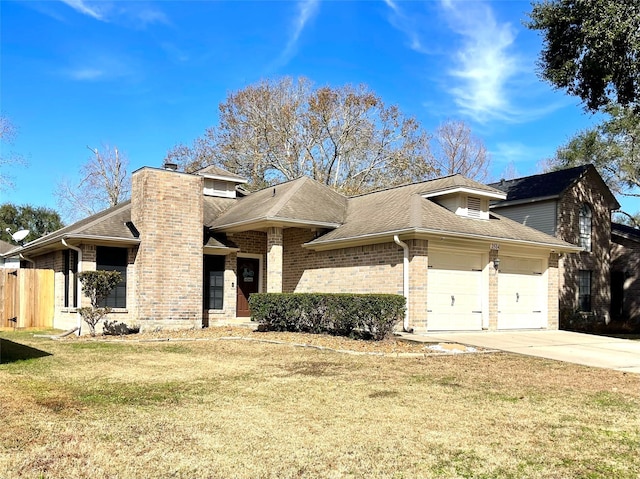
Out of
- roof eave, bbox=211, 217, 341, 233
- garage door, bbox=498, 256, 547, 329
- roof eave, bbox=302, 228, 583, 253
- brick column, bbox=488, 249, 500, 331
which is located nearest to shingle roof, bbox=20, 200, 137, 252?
roof eave, bbox=211, 217, 341, 233

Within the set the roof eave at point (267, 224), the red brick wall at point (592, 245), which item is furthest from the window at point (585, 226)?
the roof eave at point (267, 224)

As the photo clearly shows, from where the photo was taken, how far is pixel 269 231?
59.2 feet

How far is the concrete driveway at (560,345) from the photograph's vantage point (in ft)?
38.7

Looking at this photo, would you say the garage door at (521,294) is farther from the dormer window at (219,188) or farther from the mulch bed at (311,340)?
the dormer window at (219,188)

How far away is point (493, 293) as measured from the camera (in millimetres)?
17359

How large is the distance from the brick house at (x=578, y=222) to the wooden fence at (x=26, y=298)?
1957cm

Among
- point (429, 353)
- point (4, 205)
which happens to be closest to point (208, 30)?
point (429, 353)

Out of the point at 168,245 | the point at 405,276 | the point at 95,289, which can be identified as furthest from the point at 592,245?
the point at 95,289

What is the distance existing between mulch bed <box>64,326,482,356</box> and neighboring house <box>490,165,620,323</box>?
14.0 meters

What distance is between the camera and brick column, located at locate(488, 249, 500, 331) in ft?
56.6

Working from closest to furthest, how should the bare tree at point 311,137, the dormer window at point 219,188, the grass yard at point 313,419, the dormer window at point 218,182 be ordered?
the grass yard at point 313,419 → the dormer window at point 218,182 → the dormer window at point 219,188 → the bare tree at point 311,137

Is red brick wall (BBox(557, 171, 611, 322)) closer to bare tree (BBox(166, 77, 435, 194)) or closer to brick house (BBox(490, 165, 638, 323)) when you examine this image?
brick house (BBox(490, 165, 638, 323))

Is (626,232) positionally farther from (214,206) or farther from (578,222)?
(214,206)

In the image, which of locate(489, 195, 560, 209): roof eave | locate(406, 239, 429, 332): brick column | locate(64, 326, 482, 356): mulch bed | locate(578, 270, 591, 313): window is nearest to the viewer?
locate(64, 326, 482, 356): mulch bed
